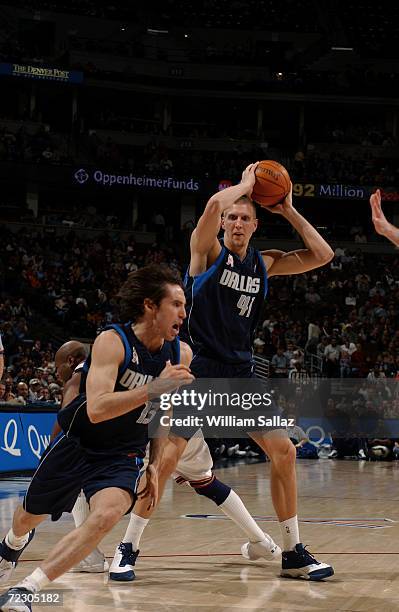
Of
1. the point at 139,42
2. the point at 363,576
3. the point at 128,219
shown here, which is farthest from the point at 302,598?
the point at 139,42

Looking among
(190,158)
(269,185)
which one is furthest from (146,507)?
(190,158)

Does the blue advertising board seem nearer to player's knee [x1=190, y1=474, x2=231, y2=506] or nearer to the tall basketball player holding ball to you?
player's knee [x1=190, y1=474, x2=231, y2=506]

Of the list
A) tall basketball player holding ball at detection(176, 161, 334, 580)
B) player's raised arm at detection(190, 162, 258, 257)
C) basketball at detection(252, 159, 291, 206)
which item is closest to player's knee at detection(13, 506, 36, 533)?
Answer: tall basketball player holding ball at detection(176, 161, 334, 580)

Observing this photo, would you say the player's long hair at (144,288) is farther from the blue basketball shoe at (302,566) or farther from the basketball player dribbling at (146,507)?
the blue basketball shoe at (302,566)

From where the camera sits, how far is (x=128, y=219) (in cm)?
A: 3466

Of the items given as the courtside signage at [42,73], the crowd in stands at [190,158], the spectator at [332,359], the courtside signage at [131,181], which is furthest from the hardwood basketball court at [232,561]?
the courtside signage at [42,73]

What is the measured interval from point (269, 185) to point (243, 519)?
7.63 ft

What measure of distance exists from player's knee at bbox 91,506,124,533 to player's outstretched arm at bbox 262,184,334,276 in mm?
2529

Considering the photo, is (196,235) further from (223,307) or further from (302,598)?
(302,598)

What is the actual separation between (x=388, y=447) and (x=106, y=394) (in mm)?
14908

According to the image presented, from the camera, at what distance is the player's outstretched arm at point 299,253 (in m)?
6.06

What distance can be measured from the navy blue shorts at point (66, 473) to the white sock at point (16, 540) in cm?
37

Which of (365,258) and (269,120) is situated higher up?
(269,120)

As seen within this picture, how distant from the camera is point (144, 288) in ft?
14.3
